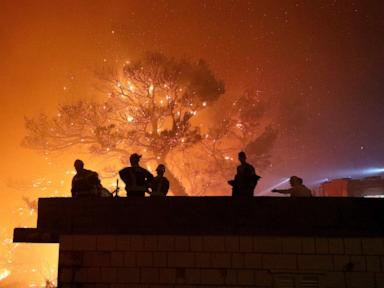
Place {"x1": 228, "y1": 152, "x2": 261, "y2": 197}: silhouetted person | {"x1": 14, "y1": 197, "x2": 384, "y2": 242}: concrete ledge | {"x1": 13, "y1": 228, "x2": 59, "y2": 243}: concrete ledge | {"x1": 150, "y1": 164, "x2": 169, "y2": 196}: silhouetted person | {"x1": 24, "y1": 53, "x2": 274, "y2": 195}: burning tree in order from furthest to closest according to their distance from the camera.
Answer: {"x1": 24, "y1": 53, "x2": 274, "y2": 195}: burning tree < {"x1": 150, "y1": 164, "x2": 169, "y2": 196}: silhouetted person < {"x1": 228, "y1": 152, "x2": 261, "y2": 197}: silhouetted person < {"x1": 13, "y1": 228, "x2": 59, "y2": 243}: concrete ledge < {"x1": 14, "y1": 197, "x2": 384, "y2": 242}: concrete ledge

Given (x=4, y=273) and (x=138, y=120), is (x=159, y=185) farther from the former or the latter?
(x=4, y=273)

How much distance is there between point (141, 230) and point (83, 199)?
1.25 meters

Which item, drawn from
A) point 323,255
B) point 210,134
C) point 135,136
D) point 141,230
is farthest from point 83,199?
point 210,134

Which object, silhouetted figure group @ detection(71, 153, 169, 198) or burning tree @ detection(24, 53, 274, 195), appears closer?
silhouetted figure group @ detection(71, 153, 169, 198)

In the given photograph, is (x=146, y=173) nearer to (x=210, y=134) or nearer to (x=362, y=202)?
(x=362, y=202)

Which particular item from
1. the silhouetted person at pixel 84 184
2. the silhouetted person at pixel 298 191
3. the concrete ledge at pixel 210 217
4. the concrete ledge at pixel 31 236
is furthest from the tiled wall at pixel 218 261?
the silhouetted person at pixel 298 191

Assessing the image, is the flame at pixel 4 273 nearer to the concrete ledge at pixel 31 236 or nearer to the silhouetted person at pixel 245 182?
the concrete ledge at pixel 31 236

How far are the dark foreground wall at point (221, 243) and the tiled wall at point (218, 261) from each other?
0.6 inches

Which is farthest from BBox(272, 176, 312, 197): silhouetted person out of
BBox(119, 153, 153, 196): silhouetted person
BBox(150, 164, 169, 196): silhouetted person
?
BBox(119, 153, 153, 196): silhouetted person

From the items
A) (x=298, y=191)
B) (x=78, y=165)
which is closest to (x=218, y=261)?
(x=298, y=191)

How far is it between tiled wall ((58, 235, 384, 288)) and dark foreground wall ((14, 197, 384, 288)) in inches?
0.6

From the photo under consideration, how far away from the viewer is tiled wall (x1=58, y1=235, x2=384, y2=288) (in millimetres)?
7371

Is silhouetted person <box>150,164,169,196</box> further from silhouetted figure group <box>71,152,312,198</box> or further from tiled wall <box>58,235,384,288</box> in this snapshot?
tiled wall <box>58,235,384,288</box>

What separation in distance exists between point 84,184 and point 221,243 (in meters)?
2.90
